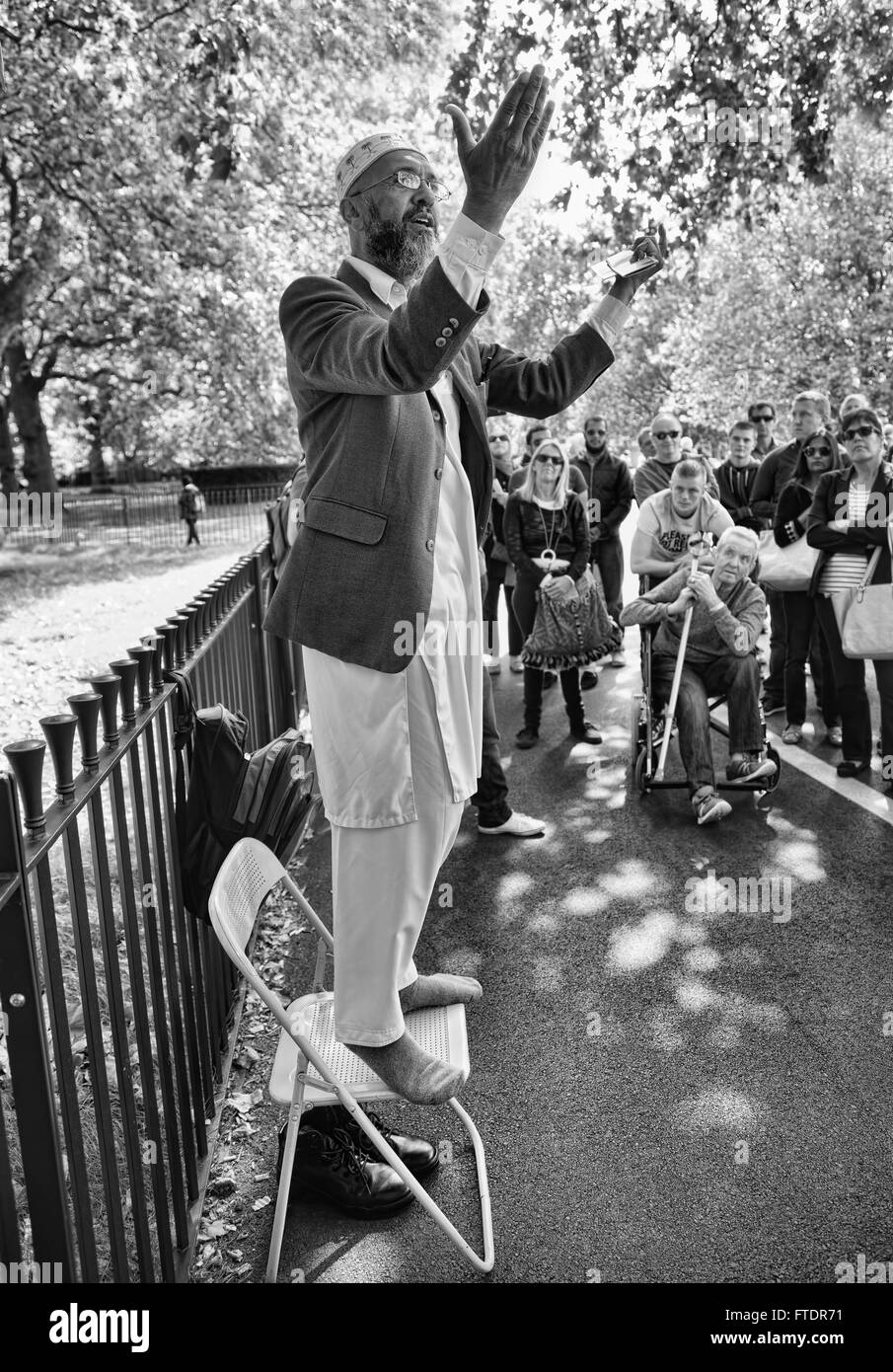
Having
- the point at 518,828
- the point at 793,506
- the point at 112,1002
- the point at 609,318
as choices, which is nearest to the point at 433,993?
the point at 112,1002

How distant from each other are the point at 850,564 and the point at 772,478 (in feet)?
6.73

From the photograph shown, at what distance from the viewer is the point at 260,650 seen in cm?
632

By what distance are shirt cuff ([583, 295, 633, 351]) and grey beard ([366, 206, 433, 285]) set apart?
0.42 m

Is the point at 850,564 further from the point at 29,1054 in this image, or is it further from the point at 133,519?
the point at 133,519

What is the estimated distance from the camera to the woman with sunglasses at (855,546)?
6.81 m

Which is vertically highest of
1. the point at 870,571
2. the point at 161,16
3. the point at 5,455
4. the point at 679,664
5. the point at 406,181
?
the point at 161,16

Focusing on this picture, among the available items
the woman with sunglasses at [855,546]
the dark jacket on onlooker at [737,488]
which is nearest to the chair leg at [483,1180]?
the woman with sunglasses at [855,546]

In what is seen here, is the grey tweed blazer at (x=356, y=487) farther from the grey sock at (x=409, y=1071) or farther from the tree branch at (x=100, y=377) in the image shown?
the tree branch at (x=100, y=377)

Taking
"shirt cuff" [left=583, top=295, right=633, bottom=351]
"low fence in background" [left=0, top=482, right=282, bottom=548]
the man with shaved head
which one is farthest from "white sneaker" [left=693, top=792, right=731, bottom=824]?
"low fence in background" [left=0, top=482, right=282, bottom=548]

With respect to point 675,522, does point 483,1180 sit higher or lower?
lower

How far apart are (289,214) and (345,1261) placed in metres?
18.3

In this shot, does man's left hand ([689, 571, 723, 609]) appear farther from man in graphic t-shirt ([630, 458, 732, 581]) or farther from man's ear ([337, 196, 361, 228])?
man's ear ([337, 196, 361, 228])

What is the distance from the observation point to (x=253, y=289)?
55.2ft

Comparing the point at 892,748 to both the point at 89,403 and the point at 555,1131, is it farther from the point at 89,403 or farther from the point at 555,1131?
the point at 89,403
